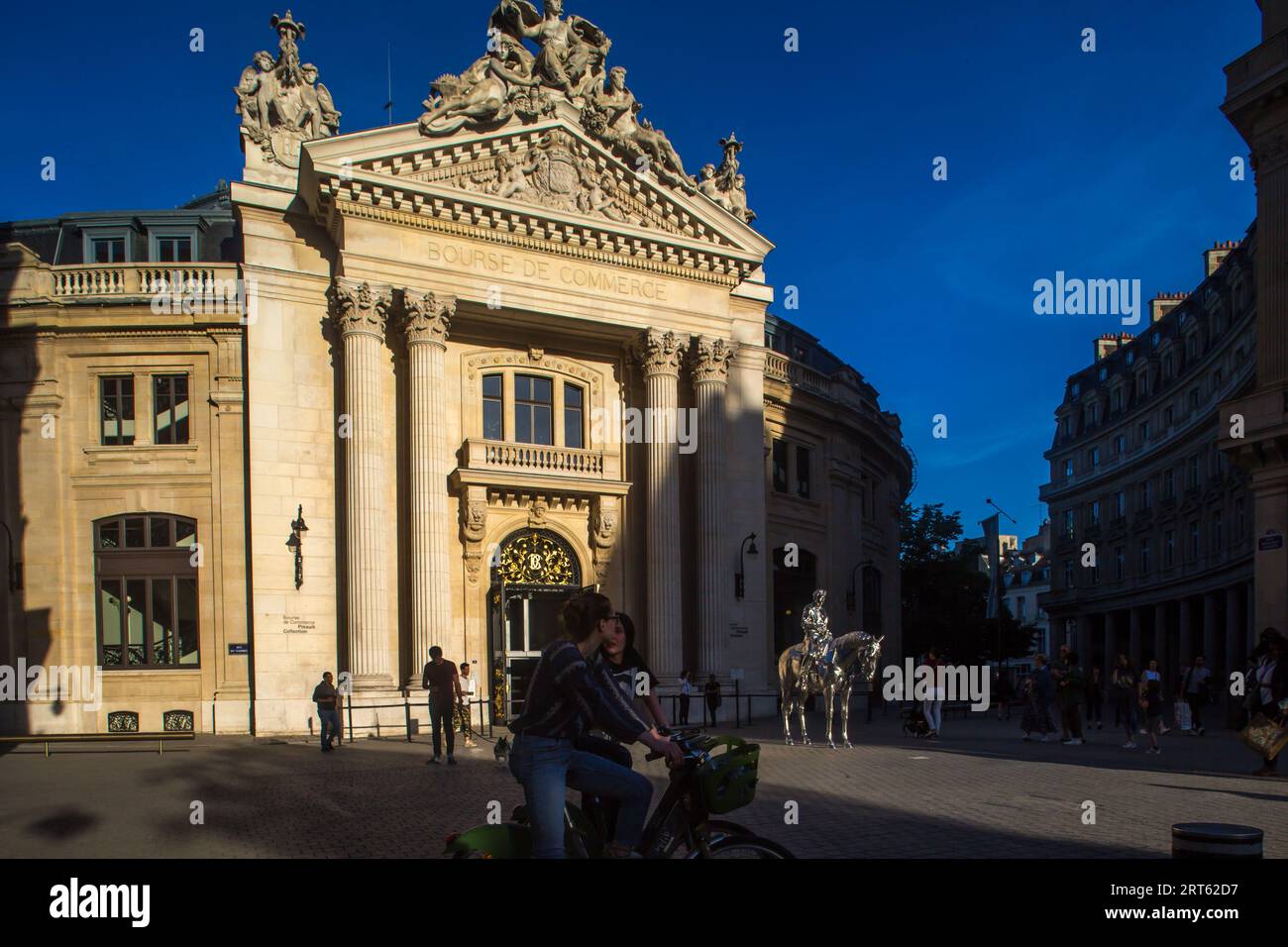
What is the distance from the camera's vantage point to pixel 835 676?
22.5 metres

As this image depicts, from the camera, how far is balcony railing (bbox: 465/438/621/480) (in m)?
29.5

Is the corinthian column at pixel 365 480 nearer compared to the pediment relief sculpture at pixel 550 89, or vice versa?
the corinthian column at pixel 365 480

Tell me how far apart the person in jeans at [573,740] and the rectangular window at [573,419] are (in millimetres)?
26506

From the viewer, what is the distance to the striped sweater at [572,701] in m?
5.92

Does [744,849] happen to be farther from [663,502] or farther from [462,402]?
[663,502]

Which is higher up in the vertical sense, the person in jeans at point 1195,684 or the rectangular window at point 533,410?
the rectangular window at point 533,410

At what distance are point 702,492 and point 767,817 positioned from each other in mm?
20691

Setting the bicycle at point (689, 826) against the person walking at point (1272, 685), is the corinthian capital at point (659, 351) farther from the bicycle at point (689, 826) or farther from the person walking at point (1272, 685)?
the bicycle at point (689, 826)

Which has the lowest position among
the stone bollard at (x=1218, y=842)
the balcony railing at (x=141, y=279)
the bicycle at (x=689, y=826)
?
the stone bollard at (x=1218, y=842)

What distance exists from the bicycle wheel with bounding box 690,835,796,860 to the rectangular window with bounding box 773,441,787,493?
114 feet

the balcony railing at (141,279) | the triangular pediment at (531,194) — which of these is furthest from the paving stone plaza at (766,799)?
the triangular pediment at (531,194)

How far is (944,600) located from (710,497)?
133ft

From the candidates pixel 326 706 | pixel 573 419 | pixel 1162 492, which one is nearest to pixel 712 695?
pixel 573 419

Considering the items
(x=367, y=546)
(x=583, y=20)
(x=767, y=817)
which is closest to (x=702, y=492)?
(x=367, y=546)
